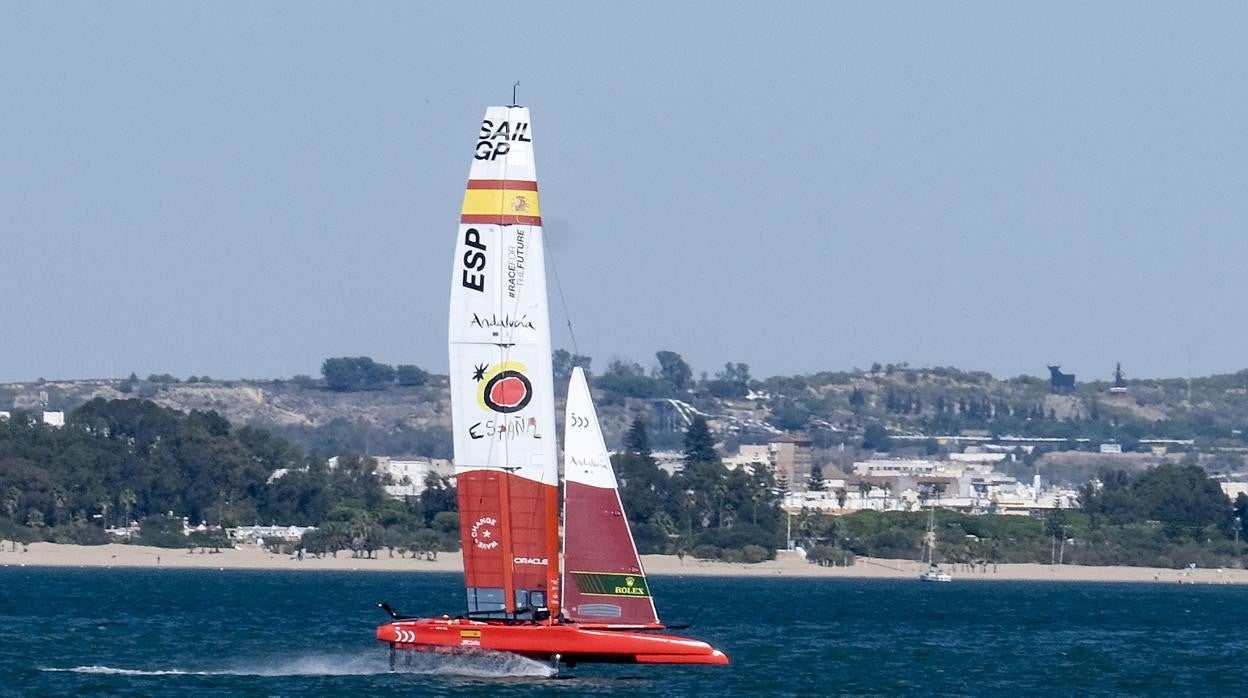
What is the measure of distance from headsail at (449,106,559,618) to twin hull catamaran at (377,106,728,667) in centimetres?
2

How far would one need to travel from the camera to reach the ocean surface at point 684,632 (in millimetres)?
54094

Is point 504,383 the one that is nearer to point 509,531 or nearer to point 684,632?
point 509,531

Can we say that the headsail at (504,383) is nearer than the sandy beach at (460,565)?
Yes

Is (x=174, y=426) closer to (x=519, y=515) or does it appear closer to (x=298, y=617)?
(x=298, y=617)

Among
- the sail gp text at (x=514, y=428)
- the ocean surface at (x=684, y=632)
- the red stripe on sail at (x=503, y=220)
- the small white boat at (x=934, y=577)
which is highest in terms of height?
the red stripe on sail at (x=503, y=220)

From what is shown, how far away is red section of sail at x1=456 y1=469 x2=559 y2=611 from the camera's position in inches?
2019

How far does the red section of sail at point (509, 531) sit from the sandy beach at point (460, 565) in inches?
4869

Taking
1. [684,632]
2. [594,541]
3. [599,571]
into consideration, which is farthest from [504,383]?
[684,632]

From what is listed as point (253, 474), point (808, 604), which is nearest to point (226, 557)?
point (253, 474)

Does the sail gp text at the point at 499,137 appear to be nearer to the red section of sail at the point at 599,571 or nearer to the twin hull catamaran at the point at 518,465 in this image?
the twin hull catamaran at the point at 518,465

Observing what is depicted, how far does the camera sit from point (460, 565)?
180375 mm

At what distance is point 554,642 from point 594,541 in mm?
2831

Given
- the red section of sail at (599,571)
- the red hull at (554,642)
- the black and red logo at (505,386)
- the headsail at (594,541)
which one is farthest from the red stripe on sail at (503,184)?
the red hull at (554,642)

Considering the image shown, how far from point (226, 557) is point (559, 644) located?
437 feet
